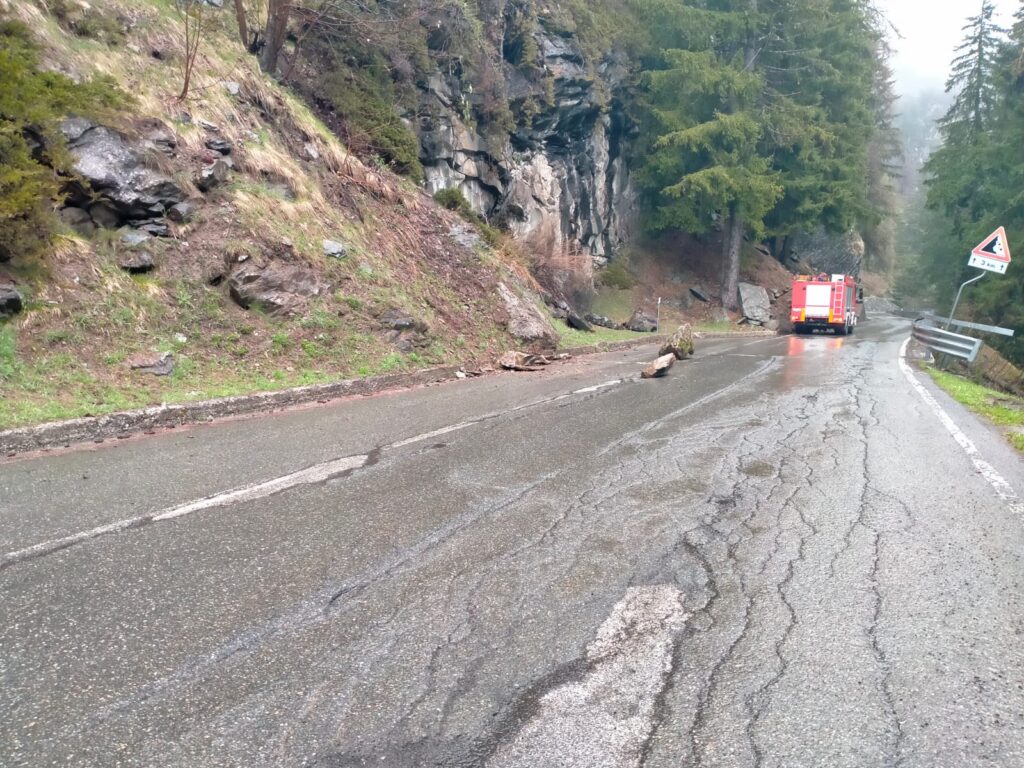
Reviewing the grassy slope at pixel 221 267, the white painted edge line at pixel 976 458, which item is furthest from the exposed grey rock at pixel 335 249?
the white painted edge line at pixel 976 458

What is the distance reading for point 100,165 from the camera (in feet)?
37.3

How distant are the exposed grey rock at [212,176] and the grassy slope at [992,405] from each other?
12.9 meters

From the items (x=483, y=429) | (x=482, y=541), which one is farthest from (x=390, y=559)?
(x=483, y=429)

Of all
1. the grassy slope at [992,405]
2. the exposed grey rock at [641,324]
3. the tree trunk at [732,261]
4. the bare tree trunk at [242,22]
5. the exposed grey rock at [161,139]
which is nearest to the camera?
the grassy slope at [992,405]

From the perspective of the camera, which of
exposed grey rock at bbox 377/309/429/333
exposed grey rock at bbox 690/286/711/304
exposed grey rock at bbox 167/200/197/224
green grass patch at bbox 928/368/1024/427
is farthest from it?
exposed grey rock at bbox 690/286/711/304

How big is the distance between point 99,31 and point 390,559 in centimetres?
1358

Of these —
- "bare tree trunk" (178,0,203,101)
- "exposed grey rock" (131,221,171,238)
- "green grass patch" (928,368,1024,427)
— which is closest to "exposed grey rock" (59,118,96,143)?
"exposed grey rock" (131,221,171,238)

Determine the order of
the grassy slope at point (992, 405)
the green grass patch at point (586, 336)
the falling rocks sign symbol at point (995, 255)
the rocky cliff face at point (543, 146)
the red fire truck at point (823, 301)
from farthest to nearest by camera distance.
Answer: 1. the red fire truck at point (823, 301)
2. the rocky cliff face at point (543, 146)
3. the green grass patch at point (586, 336)
4. the falling rocks sign symbol at point (995, 255)
5. the grassy slope at point (992, 405)

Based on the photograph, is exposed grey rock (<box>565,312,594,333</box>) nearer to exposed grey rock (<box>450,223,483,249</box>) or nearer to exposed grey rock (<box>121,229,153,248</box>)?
exposed grey rock (<box>450,223,483,249</box>)

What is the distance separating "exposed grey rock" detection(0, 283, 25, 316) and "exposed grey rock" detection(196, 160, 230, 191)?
4558mm

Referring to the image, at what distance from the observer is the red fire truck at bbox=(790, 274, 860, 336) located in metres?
31.7

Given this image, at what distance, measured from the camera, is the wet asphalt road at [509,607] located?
274 centimetres

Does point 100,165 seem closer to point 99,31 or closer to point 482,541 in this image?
point 99,31

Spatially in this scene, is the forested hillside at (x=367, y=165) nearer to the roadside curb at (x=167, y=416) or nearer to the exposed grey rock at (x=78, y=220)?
the exposed grey rock at (x=78, y=220)
